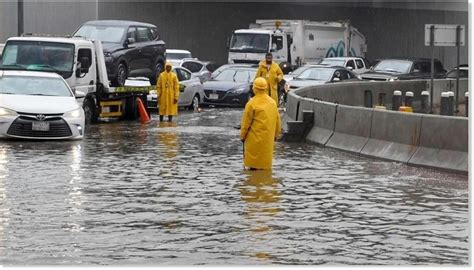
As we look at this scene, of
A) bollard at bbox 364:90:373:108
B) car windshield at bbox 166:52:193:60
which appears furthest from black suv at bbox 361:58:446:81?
bollard at bbox 364:90:373:108

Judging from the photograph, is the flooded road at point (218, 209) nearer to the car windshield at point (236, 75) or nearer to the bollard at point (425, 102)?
the bollard at point (425, 102)

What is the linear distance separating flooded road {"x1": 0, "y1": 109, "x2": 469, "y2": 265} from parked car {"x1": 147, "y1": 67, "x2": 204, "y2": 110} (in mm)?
14210

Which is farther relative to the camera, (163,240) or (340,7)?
(340,7)

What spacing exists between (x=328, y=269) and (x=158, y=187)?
657 cm

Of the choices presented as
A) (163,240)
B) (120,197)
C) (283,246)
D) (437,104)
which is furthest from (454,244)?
(437,104)

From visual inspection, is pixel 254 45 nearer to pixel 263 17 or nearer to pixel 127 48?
pixel 127 48

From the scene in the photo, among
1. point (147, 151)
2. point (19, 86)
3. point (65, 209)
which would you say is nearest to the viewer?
point (65, 209)

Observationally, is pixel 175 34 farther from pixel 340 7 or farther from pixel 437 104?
pixel 437 104

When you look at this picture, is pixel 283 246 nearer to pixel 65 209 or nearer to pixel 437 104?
pixel 65 209

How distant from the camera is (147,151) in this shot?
22469mm

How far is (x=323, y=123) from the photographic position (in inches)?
962

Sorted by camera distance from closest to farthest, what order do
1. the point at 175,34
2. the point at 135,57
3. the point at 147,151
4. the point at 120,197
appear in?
the point at 120,197 < the point at 147,151 < the point at 135,57 < the point at 175,34

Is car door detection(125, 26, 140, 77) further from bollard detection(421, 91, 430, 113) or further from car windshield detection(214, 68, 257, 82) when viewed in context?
bollard detection(421, 91, 430, 113)

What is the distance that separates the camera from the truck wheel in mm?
29797
